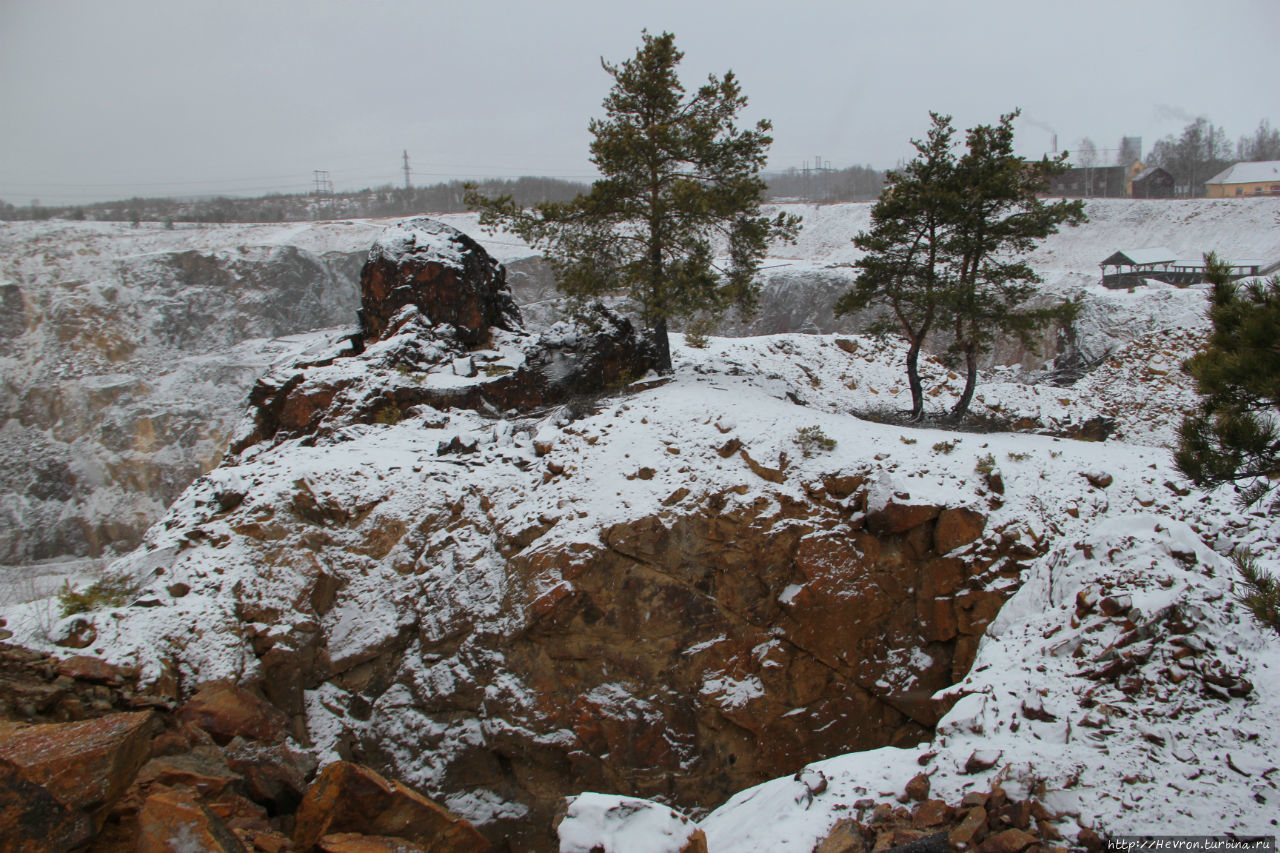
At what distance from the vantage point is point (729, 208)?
50.4 ft

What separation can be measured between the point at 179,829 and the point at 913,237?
59.2ft

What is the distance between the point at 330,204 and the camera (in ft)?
234

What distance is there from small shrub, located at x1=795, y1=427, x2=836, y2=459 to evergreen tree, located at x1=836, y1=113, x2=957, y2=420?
4913 mm

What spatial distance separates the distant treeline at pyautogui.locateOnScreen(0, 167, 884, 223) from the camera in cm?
5534

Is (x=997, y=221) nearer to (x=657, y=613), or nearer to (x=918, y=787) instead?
(x=657, y=613)

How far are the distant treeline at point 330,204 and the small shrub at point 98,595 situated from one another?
51.8m

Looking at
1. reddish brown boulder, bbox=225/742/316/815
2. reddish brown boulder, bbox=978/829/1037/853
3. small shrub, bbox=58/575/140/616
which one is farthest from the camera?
small shrub, bbox=58/575/140/616

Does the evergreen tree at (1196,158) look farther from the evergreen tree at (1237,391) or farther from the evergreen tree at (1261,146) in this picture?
the evergreen tree at (1237,391)

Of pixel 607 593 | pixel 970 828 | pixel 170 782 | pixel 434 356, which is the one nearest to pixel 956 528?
pixel 607 593

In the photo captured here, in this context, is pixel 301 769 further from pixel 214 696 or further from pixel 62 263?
pixel 62 263

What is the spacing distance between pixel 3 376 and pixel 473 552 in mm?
41384

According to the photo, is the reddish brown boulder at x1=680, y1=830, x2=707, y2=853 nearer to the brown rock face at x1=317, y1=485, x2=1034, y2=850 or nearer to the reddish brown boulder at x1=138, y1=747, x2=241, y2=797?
the reddish brown boulder at x1=138, y1=747, x2=241, y2=797

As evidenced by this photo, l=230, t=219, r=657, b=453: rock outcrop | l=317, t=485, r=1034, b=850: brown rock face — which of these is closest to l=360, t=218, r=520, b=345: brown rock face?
l=230, t=219, r=657, b=453: rock outcrop

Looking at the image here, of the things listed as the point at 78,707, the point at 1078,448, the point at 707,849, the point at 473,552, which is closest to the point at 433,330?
the point at 473,552
